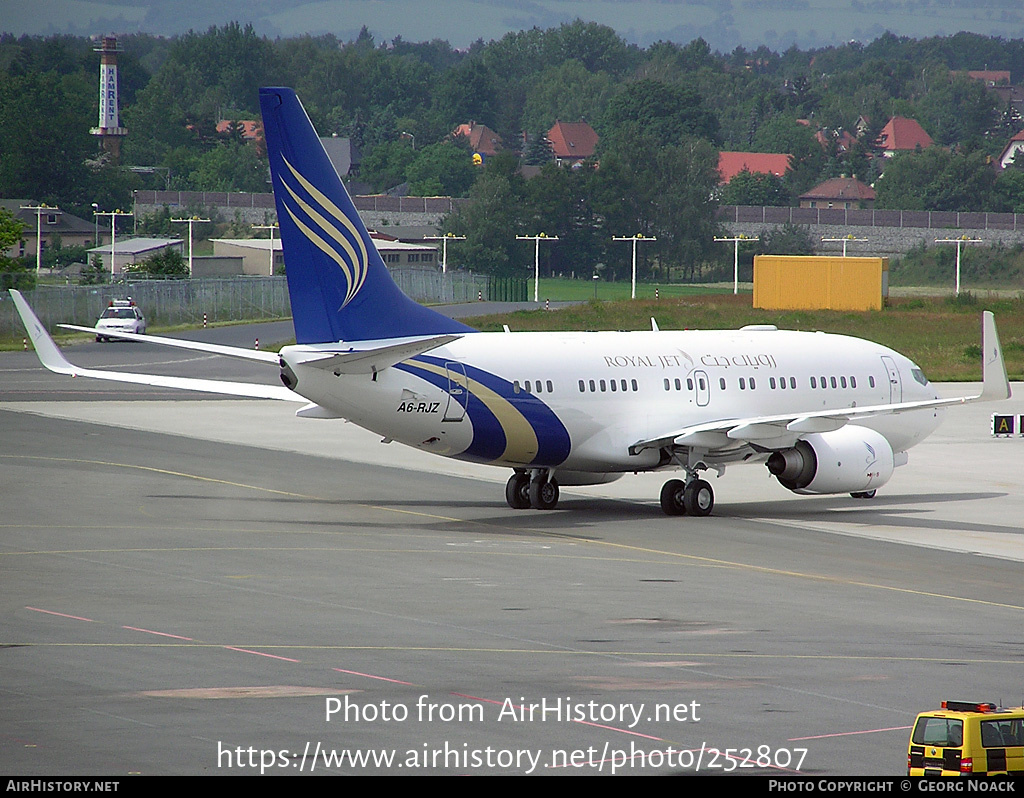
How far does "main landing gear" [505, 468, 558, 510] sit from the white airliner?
0.05 metres

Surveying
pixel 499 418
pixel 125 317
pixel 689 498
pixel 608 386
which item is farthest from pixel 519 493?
pixel 125 317

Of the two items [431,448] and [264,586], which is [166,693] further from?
[431,448]

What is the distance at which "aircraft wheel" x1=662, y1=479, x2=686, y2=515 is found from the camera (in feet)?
129

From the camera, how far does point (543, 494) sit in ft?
131

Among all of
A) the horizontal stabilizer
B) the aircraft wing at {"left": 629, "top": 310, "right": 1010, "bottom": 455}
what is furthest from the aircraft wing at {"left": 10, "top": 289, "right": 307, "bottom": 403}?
the aircraft wing at {"left": 629, "top": 310, "right": 1010, "bottom": 455}

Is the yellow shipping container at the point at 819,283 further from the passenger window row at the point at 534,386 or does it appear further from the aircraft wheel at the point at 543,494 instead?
the passenger window row at the point at 534,386

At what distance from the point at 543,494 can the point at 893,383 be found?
11.0 metres

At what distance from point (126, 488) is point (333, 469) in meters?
6.83

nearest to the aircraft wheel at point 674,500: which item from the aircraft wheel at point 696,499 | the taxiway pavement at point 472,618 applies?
the aircraft wheel at point 696,499

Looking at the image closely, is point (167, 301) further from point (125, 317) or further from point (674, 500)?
point (674, 500)

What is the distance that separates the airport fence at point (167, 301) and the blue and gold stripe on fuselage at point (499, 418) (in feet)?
235

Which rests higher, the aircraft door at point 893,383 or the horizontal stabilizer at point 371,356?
the horizontal stabilizer at point 371,356

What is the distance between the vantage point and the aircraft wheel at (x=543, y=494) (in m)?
39.9

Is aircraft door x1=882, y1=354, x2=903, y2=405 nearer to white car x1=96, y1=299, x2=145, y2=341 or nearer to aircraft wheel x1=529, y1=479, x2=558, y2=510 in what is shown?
aircraft wheel x1=529, y1=479, x2=558, y2=510
